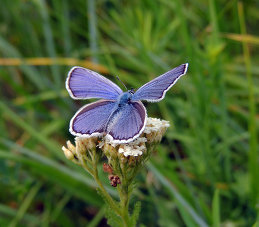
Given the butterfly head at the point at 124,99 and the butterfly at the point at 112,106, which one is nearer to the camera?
the butterfly at the point at 112,106

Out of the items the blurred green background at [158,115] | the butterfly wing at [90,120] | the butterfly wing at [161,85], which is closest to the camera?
the butterfly wing at [161,85]

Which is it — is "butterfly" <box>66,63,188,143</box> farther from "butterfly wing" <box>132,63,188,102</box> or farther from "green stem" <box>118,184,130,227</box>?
"green stem" <box>118,184,130,227</box>

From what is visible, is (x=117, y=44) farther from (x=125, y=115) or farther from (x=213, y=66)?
(x=125, y=115)

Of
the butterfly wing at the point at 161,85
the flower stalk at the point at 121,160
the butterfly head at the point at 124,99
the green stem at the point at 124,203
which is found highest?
the butterfly head at the point at 124,99

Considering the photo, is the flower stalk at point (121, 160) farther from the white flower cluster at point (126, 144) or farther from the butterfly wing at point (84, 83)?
the butterfly wing at point (84, 83)

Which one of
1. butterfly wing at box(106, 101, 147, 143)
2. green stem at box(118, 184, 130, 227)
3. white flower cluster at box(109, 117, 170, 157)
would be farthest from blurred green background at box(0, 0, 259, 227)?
butterfly wing at box(106, 101, 147, 143)

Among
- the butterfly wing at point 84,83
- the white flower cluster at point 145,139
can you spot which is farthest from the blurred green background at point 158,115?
the butterfly wing at point 84,83

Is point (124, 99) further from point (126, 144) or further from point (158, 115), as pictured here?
point (158, 115)
